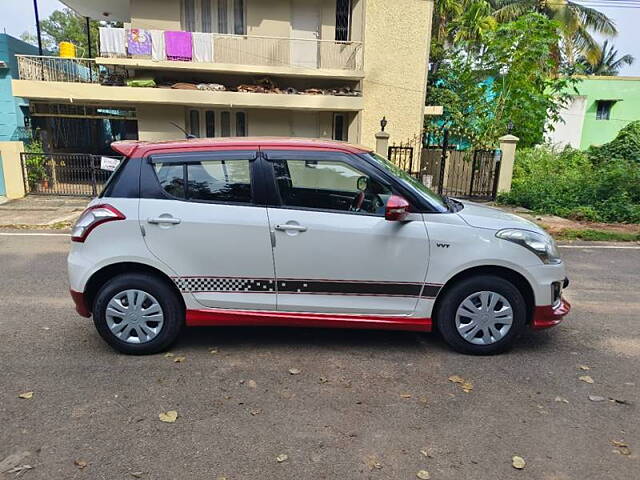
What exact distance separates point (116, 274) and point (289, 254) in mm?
1499

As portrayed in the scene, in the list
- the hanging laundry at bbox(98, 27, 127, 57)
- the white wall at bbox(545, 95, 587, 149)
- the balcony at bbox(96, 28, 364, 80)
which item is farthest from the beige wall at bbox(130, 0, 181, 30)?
the white wall at bbox(545, 95, 587, 149)

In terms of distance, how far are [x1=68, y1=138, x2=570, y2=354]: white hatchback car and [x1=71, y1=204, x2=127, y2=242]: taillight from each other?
0.04ft

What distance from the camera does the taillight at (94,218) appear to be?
3862 mm

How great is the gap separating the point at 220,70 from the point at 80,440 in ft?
51.0

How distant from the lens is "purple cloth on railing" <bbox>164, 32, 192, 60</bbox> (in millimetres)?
16078

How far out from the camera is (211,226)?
385 centimetres

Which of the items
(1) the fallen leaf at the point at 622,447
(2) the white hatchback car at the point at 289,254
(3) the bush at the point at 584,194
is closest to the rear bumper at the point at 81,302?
(2) the white hatchback car at the point at 289,254

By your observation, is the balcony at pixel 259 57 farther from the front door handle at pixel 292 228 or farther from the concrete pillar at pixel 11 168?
the front door handle at pixel 292 228

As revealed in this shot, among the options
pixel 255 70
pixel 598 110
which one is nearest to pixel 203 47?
pixel 255 70

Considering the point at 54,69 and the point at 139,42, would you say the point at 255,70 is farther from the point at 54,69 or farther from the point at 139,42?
the point at 54,69

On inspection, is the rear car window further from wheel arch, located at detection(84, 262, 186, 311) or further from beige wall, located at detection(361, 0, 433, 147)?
beige wall, located at detection(361, 0, 433, 147)

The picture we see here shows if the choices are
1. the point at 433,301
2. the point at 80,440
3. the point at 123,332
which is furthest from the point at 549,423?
the point at 123,332

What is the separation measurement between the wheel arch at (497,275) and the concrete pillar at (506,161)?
36.1ft

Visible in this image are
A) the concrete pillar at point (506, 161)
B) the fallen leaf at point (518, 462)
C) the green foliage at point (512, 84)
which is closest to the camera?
the fallen leaf at point (518, 462)
